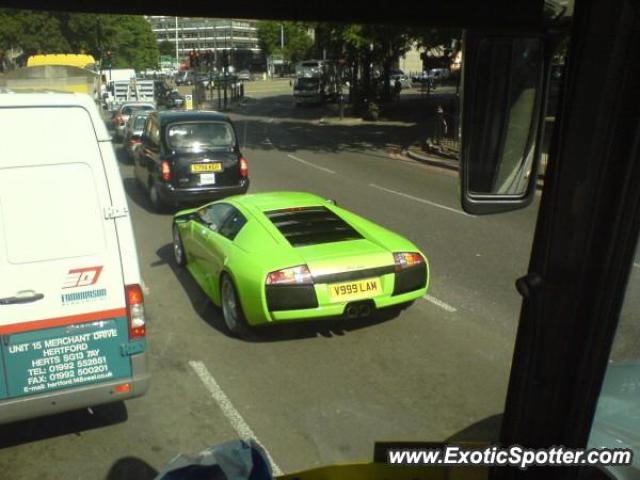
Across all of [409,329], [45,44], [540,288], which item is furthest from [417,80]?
[540,288]

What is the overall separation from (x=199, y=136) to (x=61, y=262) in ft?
29.0

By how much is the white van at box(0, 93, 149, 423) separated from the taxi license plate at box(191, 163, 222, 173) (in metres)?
8.09

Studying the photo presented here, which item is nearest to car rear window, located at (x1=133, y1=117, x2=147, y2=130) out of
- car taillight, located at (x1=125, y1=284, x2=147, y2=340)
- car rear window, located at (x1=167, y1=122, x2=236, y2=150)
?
car rear window, located at (x1=167, y1=122, x2=236, y2=150)

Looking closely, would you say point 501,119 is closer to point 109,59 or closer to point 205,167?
point 205,167

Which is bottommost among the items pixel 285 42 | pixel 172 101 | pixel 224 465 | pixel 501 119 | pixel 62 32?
pixel 172 101

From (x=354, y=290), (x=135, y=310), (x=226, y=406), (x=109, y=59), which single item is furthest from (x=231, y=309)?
(x=109, y=59)

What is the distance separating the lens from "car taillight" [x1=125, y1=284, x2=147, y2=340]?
4461 mm

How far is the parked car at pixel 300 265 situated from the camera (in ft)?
19.8

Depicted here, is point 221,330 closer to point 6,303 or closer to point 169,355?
point 169,355

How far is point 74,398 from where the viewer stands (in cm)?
440

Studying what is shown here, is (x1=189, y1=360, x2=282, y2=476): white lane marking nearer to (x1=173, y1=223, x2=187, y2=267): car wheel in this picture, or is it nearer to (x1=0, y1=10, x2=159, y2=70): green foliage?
(x1=173, y1=223, x2=187, y2=267): car wheel

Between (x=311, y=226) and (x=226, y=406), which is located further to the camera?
(x=311, y=226)

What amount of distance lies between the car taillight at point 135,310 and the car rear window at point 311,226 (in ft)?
7.27

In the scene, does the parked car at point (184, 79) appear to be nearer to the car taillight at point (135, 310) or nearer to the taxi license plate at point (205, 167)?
the taxi license plate at point (205, 167)
